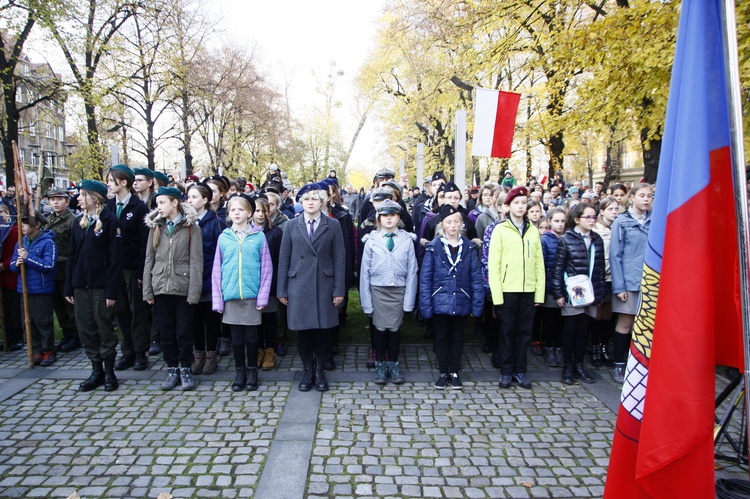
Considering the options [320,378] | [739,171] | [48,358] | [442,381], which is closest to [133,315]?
[48,358]

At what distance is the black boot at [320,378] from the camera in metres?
5.40

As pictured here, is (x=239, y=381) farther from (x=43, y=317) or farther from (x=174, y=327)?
(x=43, y=317)

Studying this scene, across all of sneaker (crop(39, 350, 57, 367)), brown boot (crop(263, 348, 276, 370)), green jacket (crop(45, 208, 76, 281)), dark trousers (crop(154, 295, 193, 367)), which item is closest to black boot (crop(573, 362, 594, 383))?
brown boot (crop(263, 348, 276, 370))

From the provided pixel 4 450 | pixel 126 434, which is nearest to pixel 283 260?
pixel 126 434

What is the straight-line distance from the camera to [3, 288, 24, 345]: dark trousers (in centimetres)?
686

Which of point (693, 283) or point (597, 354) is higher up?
point (693, 283)

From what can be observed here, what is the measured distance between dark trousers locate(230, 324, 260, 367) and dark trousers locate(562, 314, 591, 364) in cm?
356

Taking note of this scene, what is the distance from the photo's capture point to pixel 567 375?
564 centimetres

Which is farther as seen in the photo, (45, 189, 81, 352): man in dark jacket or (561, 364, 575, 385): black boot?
(45, 189, 81, 352): man in dark jacket

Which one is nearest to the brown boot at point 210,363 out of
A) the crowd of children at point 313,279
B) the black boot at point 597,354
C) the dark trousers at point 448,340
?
the crowd of children at point 313,279

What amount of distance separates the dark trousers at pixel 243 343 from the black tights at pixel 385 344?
1374mm

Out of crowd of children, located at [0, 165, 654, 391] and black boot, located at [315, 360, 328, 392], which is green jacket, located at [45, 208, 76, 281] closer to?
crowd of children, located at [0, 165, 654, 391]

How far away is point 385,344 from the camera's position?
572 centimetres

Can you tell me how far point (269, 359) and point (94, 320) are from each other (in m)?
2.00
